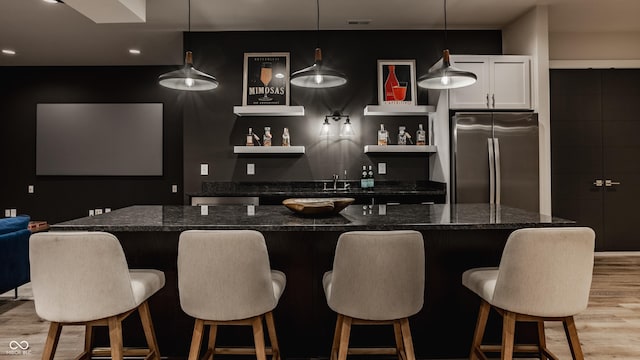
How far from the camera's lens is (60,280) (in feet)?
5.96

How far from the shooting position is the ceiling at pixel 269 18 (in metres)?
4.37

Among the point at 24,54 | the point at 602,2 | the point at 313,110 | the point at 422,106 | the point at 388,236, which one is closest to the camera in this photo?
the point at 388,236

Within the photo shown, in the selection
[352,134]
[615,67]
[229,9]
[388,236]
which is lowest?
[388,236]

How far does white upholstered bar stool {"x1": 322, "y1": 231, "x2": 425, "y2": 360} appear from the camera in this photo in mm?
1778

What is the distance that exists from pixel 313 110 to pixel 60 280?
3.77 m

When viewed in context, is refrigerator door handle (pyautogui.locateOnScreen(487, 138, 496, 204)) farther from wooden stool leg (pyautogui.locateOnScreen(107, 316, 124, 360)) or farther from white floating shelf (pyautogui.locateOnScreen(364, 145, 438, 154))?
wooden stool leg (pyautogui.locateOnScreen(107, 316, 124, 360))

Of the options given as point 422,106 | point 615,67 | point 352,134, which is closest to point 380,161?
point 352,134

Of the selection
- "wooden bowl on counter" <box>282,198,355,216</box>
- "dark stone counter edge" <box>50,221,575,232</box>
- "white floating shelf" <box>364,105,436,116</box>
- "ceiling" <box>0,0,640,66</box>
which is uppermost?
"ceiling" <box>0,0,640,66</box>

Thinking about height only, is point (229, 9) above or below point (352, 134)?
above

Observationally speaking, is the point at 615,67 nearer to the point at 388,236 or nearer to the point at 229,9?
the point at 229,9

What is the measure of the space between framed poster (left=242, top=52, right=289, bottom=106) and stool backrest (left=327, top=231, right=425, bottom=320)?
3516 millimetres

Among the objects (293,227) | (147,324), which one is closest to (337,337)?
(293,227)

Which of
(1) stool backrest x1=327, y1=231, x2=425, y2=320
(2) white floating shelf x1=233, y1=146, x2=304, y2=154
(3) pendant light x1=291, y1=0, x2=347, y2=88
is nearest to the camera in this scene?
(1) stool backrest x1=327, y1=231, x2=425, y2=320

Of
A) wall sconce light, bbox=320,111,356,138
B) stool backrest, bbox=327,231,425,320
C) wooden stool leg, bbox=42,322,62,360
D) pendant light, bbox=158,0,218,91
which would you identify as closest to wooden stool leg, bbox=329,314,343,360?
stool backrest, bbox=327,231,425,320
